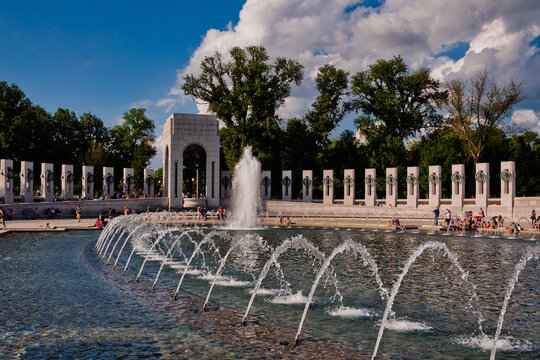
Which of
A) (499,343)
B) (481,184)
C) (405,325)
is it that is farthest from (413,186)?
(499,343)

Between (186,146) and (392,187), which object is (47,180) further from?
(392,187)

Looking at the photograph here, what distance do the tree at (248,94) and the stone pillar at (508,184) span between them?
23502mm

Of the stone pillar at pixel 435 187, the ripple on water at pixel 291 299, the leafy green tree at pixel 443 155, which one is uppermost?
the leafy green tree at pixel 443 155

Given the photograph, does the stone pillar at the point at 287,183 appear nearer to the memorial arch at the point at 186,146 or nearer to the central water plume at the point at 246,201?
the memorial arch at the point at 186,146

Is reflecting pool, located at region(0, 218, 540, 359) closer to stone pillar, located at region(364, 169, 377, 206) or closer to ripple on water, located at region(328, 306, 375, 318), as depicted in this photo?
ripple on water, located at region(328, 306, 375, 318)

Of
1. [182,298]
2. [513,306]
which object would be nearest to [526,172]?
[513,306]

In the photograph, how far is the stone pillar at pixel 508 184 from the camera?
3459cm

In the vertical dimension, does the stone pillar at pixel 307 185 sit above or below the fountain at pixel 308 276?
above

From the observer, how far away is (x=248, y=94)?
51250mm

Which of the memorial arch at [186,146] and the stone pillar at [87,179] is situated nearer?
the stone pillar at [87,179]

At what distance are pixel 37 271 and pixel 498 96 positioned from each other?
45.7 metres

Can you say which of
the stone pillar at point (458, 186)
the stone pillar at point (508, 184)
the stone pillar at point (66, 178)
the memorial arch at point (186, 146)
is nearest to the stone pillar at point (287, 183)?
the memorial arch at point (186, 146)

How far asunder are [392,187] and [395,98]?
15.7 meters

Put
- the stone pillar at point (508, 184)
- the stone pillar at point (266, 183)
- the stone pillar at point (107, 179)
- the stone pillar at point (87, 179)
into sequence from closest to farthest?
the stone pillar at point (508, 184) → the stone pillar at point (87, 179) → the stone pillar at point (107, 179) → the stone pillar at point (266, 183)
